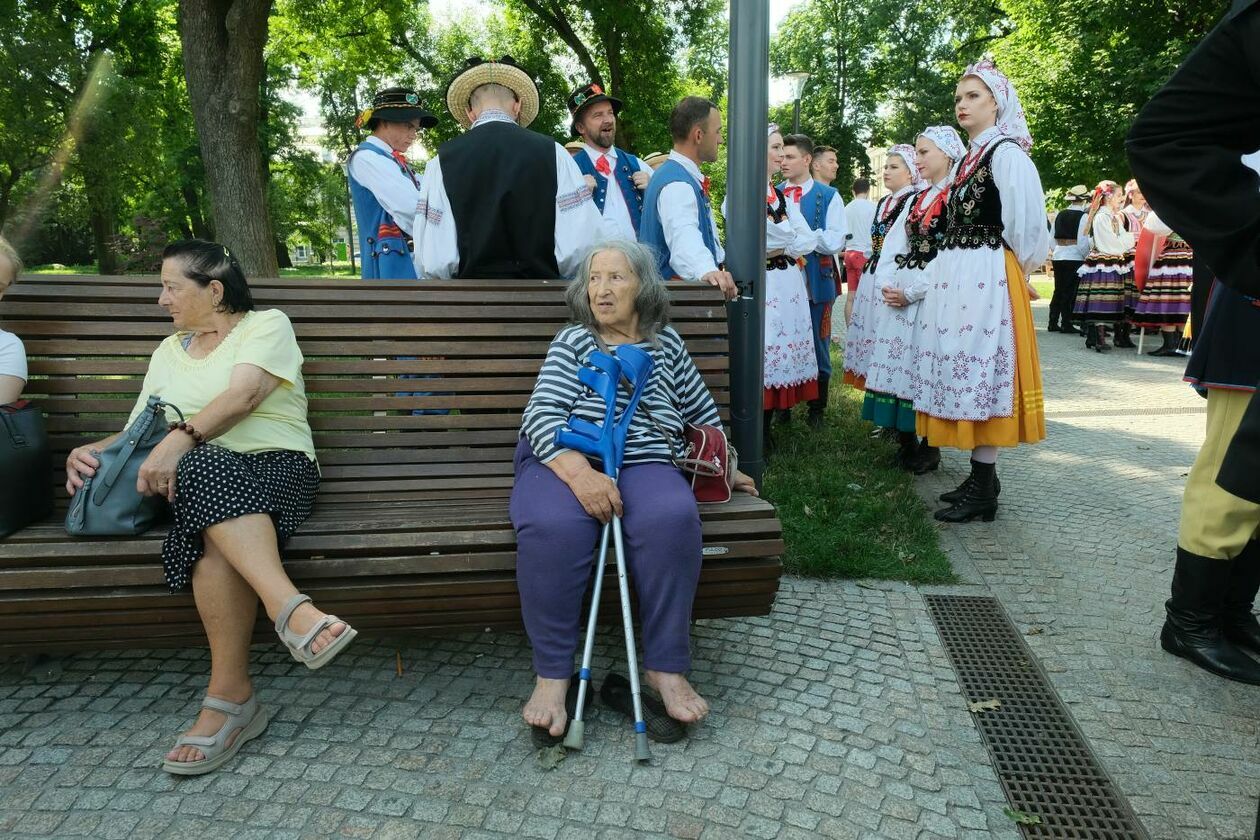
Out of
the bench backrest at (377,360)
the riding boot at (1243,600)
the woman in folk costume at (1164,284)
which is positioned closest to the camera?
the riding boot at (1243,600)

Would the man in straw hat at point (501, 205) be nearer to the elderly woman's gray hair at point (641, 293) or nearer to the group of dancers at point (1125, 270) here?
the elderly woman's gray hair at point (641, 293)

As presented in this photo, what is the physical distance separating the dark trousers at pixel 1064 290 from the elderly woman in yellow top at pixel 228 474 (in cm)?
1226

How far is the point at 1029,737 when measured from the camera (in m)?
2.66

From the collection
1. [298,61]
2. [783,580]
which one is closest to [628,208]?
[783,580]

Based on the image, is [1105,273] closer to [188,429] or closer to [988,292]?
[988,292]

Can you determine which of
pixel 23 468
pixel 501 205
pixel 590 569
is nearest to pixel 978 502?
pixel 590 569

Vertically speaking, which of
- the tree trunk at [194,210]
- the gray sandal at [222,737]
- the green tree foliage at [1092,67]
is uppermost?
the green tree foliage at [1092,67]

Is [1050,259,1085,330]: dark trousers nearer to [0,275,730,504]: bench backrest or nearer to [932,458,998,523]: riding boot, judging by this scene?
[932,458,998,523]: riding boot

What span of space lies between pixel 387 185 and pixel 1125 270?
32.8 ft

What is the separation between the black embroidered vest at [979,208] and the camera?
14.2ft

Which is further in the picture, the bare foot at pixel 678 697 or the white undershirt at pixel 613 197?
the white undershirt at pixel 613 197

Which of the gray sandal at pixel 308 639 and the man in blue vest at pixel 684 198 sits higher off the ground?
the man in blue vest at pixel 684 198

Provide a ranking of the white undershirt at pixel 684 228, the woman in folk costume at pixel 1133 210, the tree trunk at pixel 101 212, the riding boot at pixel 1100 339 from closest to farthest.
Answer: the white undershirt at pixel 684 228 < the riding boot at pixel 1100 339 < the woman in folk costume at pixel 1133 210 < the tree trunk at pixel 101 212

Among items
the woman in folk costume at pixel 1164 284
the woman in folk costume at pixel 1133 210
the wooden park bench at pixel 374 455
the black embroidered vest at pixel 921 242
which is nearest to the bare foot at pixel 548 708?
the wooden park bench at pixel 374 455
